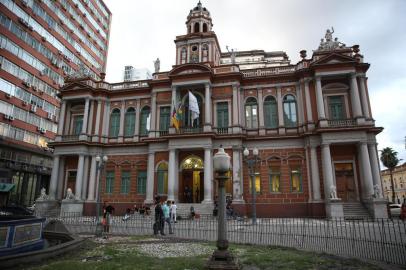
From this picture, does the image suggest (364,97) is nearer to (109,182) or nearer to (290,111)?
(290,111)

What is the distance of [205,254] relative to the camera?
28.5 ft

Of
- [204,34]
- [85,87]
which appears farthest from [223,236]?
[204,34]

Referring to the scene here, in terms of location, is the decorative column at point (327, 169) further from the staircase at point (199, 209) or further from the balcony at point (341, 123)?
the staircase at point (199, 209)

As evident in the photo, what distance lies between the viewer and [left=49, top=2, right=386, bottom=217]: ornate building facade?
23406 millimetres

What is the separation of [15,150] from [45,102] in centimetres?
814

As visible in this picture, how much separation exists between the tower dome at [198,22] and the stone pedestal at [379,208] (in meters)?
26.2

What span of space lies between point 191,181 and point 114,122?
1069 centimetres

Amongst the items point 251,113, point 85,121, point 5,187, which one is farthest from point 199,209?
point 5,187

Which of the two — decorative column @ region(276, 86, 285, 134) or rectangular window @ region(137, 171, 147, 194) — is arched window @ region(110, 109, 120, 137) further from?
decorative column @ region(276, 86, 285, 134)

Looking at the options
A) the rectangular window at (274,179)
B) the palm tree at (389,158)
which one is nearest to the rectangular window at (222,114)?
the rectangular window at (274,179)

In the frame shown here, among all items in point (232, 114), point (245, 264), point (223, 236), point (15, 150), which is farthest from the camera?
point (15, 150)

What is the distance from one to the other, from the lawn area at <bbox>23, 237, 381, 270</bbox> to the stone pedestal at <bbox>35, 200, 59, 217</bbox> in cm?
1915

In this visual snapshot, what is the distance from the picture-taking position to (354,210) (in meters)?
21.7

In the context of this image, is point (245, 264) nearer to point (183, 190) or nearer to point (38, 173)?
point (183, 190)
